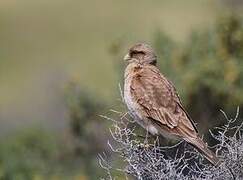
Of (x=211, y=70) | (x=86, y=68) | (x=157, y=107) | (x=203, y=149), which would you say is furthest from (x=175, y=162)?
(x=86, y=68)

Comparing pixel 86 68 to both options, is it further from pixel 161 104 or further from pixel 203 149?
pixel 203 149

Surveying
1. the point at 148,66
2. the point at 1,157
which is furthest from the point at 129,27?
the point at 148,66

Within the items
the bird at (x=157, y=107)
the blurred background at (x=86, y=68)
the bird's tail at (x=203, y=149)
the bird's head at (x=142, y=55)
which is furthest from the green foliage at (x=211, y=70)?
the bird's tail at (x=203, y=149)

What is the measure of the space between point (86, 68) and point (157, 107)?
70.7 feet

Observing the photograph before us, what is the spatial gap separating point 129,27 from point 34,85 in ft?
16.4

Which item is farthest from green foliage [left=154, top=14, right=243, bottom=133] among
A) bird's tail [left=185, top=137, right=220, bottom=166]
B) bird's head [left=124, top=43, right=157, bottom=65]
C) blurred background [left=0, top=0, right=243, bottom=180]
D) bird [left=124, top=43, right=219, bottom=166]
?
bird's tail [left=185, top=137, right=220, bottom=166]

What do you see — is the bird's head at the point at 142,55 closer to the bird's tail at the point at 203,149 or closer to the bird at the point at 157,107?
the bird at the point at 157,107

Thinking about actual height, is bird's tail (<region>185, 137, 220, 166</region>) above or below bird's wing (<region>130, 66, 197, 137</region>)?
below

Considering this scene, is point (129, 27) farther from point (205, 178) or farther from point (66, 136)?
point (205, 178)

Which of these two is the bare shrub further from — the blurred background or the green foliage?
the green foliage

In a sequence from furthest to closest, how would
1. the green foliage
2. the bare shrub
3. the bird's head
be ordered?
1. the green foliage
2. the bird's head
3. the bare shrub

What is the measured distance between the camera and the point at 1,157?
50.0ft

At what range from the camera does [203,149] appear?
8719 mm

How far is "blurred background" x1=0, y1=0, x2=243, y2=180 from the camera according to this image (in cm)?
1606
